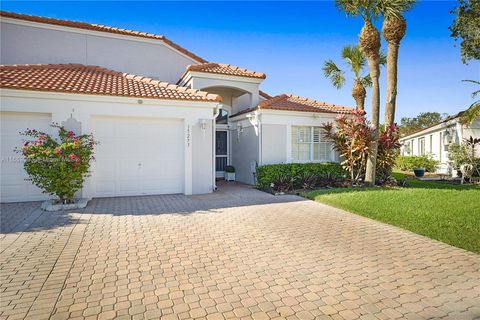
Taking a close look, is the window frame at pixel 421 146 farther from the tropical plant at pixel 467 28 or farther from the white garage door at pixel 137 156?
the white garage door at pixel 137 156

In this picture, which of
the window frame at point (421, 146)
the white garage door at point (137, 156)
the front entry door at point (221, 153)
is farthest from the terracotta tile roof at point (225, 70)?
→ the window frame at point (421, 146)

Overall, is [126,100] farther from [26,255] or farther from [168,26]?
[168,26]

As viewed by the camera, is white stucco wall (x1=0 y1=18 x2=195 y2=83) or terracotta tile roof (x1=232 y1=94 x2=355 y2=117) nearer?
terracotta tile roof (x1=232 y1=94 x2=355 y2=117)

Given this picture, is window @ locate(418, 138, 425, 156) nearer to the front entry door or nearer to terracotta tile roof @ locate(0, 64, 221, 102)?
the front entry door

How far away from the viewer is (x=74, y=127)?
10.4 meters

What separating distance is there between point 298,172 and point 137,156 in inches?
296

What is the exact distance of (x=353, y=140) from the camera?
44.7ft

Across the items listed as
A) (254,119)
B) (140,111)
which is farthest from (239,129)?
(140,111)

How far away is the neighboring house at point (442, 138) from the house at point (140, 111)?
302 inches

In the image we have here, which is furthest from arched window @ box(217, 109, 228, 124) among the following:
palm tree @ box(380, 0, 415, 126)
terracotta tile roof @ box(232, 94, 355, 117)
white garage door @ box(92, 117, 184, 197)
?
palm tree @ box(380, 0, 415, 126)

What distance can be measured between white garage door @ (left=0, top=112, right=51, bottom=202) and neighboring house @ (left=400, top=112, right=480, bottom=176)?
17.5 metres

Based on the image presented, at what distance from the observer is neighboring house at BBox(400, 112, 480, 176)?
1870cm

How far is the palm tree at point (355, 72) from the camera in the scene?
19.2m

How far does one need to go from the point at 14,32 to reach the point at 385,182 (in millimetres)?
21204
